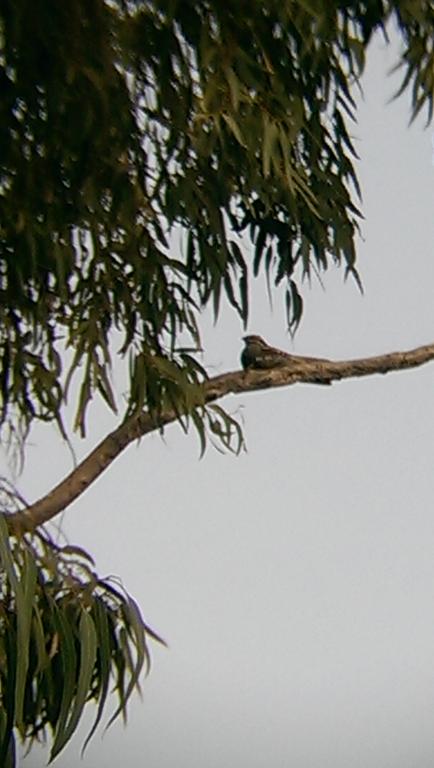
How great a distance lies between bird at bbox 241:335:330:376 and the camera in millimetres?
1929

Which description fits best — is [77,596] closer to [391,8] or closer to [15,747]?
[15,747]

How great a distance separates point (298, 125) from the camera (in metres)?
1.74

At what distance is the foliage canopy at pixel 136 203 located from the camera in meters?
1.67

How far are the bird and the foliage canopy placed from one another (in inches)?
1.2

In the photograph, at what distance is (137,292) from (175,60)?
29cm

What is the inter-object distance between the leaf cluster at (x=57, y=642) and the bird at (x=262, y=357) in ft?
1.08

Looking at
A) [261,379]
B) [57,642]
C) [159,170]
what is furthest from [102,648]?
[159,170]

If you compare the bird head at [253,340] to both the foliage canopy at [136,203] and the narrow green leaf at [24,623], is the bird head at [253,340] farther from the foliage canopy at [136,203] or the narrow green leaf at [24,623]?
the narrow green leaf at [24,623]

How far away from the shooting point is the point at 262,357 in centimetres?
193

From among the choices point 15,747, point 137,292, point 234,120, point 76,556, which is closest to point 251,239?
point 137,292

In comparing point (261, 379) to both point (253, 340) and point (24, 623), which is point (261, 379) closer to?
point (253, 340)

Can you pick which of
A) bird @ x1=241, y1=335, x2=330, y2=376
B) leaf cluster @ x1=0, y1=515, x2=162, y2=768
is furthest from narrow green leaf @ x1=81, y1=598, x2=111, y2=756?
bird @ x1=241, y1=335, x2=330, y2=376

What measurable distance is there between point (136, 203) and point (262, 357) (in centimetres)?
22

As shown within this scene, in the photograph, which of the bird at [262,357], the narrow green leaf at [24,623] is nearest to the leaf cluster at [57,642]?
the narrow green leaf at [24,623]
